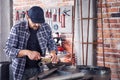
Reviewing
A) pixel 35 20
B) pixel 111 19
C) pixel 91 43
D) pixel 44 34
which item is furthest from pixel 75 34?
pixel 35 20

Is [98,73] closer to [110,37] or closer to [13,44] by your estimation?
[13,44]

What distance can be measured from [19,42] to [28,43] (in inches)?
4.3

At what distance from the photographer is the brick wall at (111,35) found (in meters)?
3.53

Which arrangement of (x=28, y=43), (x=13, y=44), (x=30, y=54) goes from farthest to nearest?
(x=28, y=43) < (x=13, y=44) < (x=30, y=54)

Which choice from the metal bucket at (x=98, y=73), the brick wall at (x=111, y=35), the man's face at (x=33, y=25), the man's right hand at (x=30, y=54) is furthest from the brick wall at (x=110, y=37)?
the man's right hand at (x=30, y=54)

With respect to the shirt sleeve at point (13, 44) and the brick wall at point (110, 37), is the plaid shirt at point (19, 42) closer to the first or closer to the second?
the shirt sleeve at point (13, 44)

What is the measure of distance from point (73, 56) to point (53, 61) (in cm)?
103

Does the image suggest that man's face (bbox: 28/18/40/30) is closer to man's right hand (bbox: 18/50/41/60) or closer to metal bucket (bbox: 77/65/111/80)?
man's right hand (bbox: 18/50/41/60)

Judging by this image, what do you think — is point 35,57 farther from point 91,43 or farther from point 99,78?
point 91,43

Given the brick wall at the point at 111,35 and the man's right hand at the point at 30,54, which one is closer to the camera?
the man's right hand at the point at 30,54

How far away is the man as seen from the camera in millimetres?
2729

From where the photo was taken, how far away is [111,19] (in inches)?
141

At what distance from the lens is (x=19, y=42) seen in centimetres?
283

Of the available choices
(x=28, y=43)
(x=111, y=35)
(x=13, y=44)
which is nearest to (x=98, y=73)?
(x=28, y=43)
